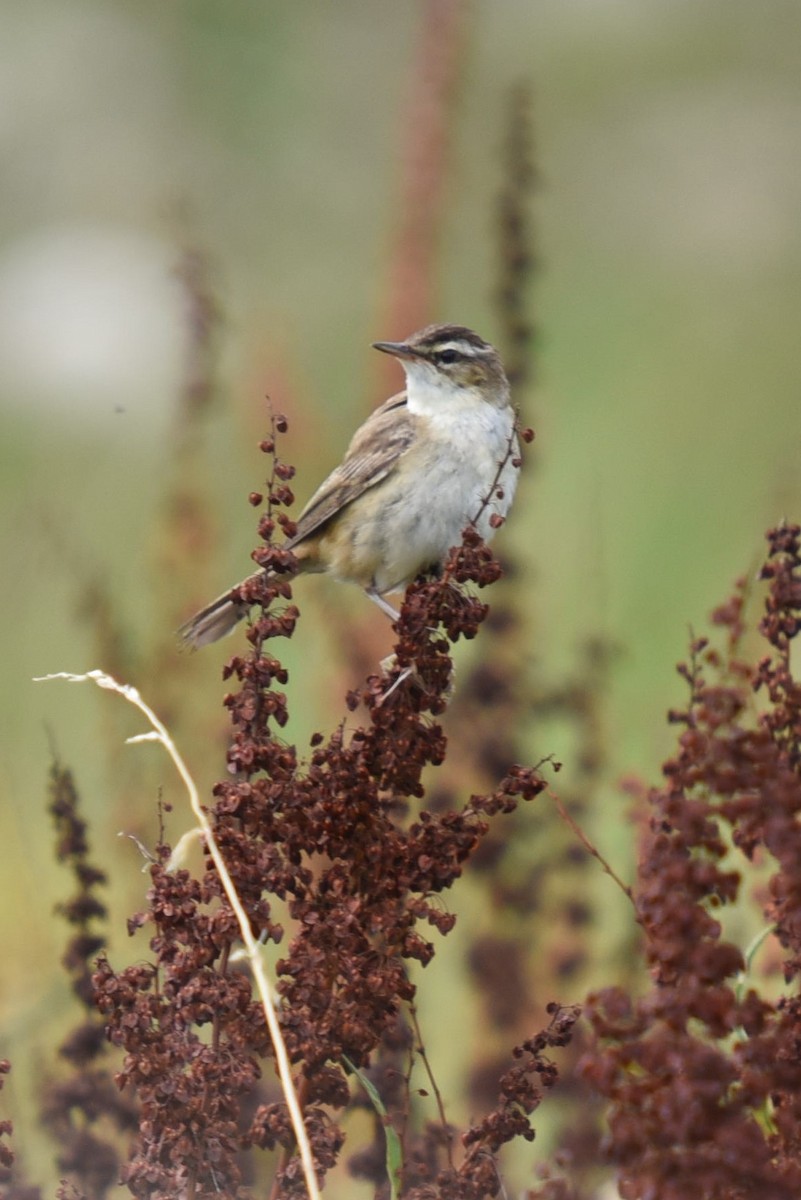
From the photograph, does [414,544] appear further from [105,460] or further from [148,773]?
[105,460]

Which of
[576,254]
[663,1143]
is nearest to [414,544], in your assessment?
[663,1143]

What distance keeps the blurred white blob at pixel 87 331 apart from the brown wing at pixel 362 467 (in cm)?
623

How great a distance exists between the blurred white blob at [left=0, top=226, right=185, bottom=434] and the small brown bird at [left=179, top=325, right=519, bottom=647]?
6.19 m

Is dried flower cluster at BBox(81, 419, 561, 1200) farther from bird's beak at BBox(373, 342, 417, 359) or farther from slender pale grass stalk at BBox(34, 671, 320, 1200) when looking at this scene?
bird's beak at BBox(373, 342, 417, 359)

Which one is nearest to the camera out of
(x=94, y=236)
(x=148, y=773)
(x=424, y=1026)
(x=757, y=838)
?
(x=757, y=838)

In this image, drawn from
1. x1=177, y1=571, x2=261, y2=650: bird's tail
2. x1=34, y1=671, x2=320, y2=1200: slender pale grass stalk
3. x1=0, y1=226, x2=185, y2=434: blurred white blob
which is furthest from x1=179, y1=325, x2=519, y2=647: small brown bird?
x1=0, y1=226, x2=185, y2=434: blurred white blob

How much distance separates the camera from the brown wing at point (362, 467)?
167 inches

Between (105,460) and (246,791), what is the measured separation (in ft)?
26.5

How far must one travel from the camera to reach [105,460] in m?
10.4

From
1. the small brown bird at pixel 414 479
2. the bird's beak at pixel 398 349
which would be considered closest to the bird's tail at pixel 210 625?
the small brown bird at pixel 414 479

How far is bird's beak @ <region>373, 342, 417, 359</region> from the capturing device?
4.29 m

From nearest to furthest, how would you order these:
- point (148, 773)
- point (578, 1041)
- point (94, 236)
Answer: point (578, 1041) < point (148, 773) < point (94, 236)

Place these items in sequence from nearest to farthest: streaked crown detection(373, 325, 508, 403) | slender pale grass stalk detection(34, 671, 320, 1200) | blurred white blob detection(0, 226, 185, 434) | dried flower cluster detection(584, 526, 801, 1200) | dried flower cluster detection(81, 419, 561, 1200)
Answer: dried flower cluster detection(584, 526, 801, 1200), slender pale grass stalk detection(34, 671, 320, 1200), dried flower cluster detection(81, 419, 561, 1200), streaked crown detection(373, 325, 508, 403), blurred white blob detection(0, 226, 185, 434)

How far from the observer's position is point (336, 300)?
40.2 ft
